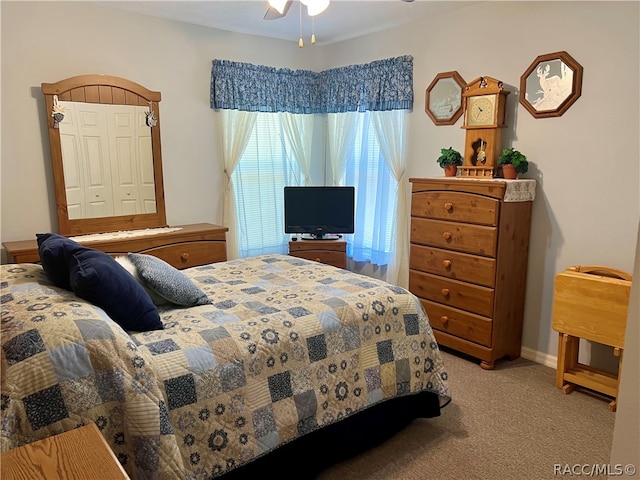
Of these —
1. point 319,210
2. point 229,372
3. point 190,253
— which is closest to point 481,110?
point 319,210

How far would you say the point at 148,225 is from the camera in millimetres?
3828

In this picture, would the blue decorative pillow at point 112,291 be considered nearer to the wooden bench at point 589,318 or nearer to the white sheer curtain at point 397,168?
the wooden bench at point 589,318

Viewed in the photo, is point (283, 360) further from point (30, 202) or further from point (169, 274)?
point (30, 202)

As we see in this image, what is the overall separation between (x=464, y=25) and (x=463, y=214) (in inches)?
57.8

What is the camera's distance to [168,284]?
7.30 feet

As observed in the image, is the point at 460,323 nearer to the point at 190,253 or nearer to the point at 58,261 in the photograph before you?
the point at 190,253

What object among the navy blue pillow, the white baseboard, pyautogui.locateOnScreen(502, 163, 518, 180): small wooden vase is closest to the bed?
the navy blue pillow

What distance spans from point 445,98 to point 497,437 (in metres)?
2.48

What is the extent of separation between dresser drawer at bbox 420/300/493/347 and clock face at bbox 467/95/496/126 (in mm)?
1338

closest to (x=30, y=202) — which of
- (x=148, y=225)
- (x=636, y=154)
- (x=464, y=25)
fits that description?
(x=148, y=225)

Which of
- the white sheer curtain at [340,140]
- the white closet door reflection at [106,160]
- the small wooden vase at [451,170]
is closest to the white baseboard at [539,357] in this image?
the small wooden vase at [451,170]

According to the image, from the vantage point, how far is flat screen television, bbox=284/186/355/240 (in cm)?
428

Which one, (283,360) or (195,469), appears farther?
(283,360)

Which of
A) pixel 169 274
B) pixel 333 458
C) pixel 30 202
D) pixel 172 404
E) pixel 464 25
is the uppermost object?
pixel 464 25
